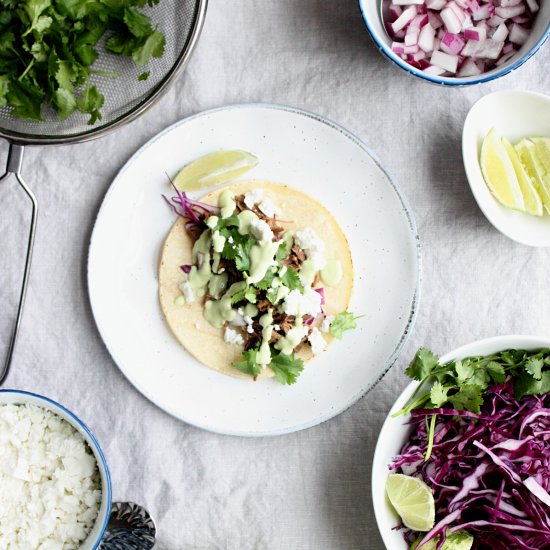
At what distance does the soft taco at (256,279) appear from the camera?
6.50 feet

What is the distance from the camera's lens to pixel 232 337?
2.03 meters

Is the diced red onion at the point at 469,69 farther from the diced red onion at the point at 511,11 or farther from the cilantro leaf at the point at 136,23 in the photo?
the cilantro leaf at the point at 136,23

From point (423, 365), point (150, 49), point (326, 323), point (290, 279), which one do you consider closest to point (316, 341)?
point (326, 323)

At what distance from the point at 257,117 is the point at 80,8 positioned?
0.54m

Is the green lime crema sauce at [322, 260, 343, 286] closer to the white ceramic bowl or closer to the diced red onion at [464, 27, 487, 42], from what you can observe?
the white ceramic bowl

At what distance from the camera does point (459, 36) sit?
1.98 metres

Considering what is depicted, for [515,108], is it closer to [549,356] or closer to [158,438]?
[549,356]

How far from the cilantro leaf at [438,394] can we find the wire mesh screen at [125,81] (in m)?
1.09

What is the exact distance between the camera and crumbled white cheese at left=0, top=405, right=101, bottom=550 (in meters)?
1.99

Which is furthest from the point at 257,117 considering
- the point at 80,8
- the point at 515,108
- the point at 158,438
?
the point at 158,438

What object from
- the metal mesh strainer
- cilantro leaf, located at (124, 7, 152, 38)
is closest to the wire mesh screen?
the metal mesh strainer

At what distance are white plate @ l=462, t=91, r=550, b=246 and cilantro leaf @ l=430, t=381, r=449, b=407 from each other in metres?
0.47

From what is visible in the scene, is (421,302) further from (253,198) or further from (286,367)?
(253,198)

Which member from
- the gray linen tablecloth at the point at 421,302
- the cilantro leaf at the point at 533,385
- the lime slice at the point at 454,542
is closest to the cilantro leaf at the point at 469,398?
the cilantro leaf at the point at 533,385
